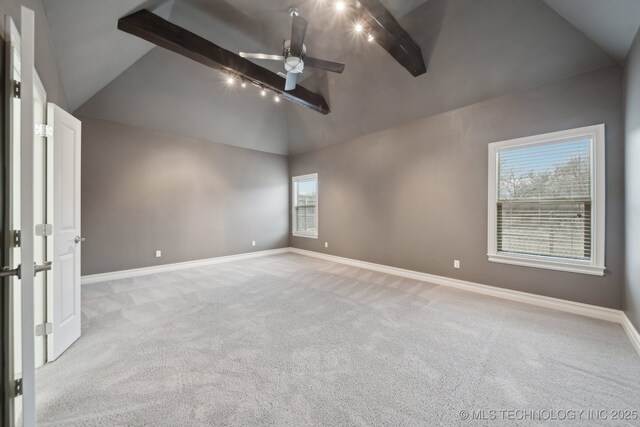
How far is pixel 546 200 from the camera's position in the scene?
3105mm

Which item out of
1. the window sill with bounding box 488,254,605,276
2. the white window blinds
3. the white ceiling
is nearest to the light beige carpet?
the window sill with bounding box 488,254,605,276

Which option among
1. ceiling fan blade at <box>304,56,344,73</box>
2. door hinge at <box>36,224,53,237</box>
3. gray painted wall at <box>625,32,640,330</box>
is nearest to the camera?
door hinge at <box>36,224,53,237</box>

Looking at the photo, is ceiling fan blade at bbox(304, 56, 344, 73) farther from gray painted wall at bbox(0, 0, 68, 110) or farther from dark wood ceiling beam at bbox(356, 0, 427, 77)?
gray painted wall at bbox(0, 0, 68, 110)

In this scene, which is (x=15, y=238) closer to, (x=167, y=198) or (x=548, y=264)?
(x=167, y=198)

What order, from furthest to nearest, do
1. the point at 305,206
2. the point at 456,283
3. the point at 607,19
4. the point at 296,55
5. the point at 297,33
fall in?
the point at 305,206, the point at 456,283, the point at 296,55, the point at 297,33, the point at 607,19

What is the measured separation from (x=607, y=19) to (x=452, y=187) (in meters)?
2.22

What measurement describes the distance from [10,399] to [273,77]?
4469 mm

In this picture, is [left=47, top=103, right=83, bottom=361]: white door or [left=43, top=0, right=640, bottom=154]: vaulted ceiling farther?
[left=43, top=0, right=640, bottom=154]: vaulted ceiling

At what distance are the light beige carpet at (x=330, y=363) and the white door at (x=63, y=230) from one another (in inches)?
8.1

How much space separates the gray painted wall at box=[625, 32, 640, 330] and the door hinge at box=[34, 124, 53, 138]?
521 centimetres

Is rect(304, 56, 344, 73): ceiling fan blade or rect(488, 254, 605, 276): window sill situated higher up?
rect(304, 56, 344, 73): ceiling fan blade

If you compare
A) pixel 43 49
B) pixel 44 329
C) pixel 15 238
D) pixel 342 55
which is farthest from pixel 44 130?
pixel 342 55

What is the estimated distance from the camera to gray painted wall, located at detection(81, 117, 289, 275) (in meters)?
4.16

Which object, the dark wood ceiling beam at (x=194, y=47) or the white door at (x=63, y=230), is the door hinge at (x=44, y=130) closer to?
the white door at (x=63, y=230)
